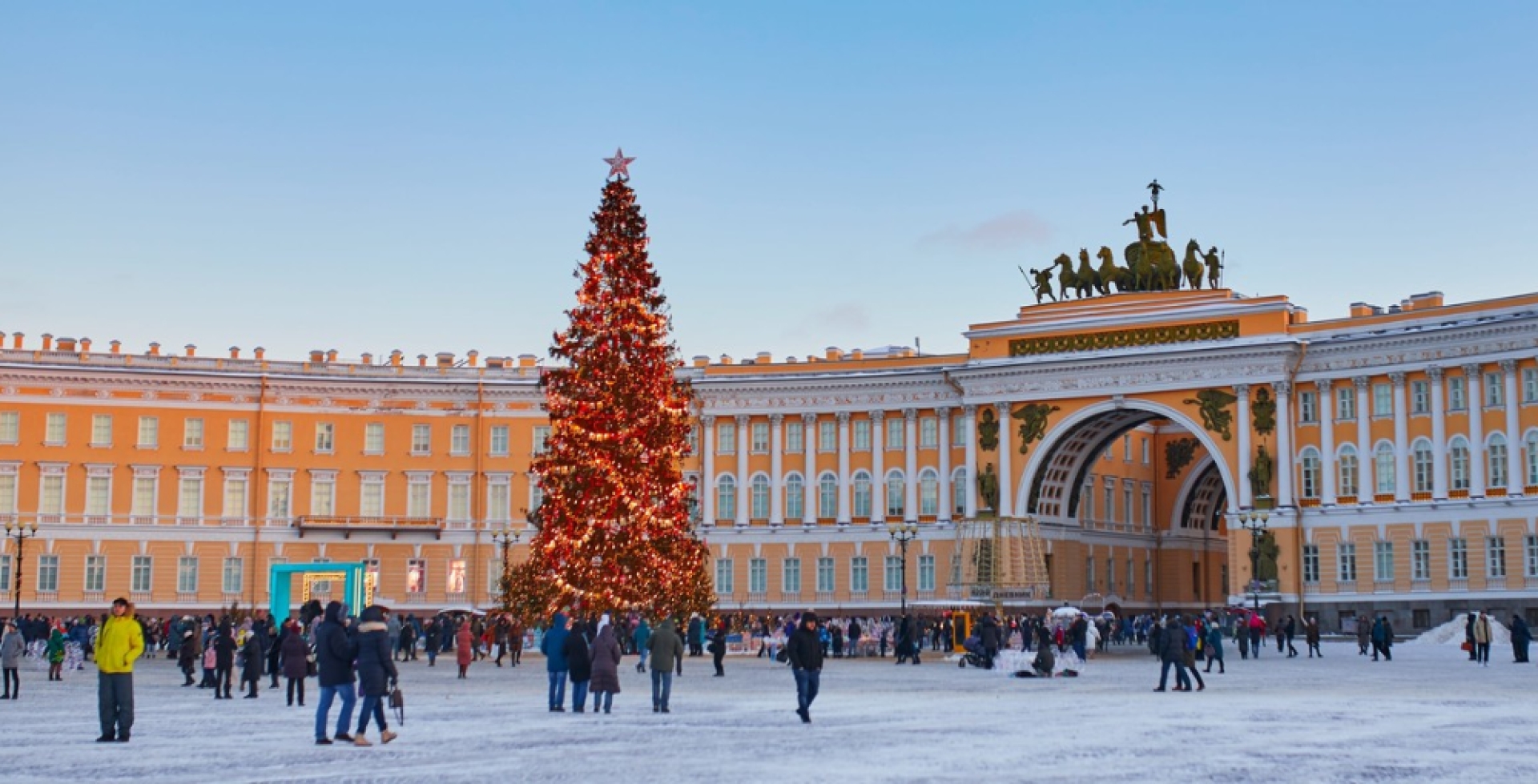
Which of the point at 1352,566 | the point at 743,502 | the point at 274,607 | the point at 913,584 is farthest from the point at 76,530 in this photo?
the point at 1352,566

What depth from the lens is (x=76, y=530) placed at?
248ft

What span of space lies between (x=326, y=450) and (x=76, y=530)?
1039cm

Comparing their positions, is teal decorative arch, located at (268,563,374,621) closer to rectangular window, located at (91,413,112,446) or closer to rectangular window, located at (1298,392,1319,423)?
rectangular window, located at (91,413,112,446)

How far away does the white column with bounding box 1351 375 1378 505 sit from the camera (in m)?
66.6

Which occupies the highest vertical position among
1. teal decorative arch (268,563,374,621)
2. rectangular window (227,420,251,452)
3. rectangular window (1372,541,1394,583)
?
rectangular window (227,420,251,452)

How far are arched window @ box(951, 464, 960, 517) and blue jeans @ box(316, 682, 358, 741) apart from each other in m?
56.5

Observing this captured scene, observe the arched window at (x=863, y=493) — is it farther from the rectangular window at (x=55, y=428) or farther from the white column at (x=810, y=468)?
the rectangular window at (x=55, y=428)

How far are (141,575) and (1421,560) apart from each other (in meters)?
49.5

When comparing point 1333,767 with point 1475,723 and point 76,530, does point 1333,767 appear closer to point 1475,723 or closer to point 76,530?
point 1475,723

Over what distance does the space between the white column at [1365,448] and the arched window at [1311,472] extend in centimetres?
168

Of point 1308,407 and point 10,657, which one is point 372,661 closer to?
point 10,657

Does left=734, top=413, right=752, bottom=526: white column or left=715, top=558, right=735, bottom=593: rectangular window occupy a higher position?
left=734, top=413, right=752, bottom=526: white column

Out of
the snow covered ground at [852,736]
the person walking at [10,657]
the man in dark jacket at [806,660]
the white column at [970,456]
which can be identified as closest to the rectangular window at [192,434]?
the white column at [970,456]

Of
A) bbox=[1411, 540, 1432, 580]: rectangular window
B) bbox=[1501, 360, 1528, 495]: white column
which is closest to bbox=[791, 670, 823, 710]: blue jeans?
bbox=[1501, 360, 1528, 495]: white column
